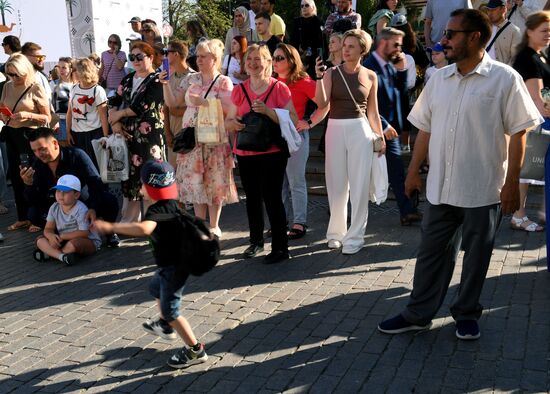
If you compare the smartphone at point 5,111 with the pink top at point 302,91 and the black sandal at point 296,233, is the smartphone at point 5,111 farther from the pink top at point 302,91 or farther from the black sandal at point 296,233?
the black sandal at point 296,233

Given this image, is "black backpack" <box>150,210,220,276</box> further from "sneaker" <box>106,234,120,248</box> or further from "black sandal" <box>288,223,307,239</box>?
"sneaker" <box>106,234,120,248</box>

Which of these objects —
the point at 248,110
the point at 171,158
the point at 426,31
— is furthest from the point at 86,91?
the point at 426,31

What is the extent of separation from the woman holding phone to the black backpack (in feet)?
14.2

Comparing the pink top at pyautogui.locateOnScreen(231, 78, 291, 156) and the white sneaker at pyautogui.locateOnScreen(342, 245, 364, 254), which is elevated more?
the pink top at pyautogui.locateOnScreen(231, 78, 291, 156)

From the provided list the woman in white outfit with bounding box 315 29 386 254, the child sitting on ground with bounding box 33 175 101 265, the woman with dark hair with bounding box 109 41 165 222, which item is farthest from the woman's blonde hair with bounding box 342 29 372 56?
the child sitting on ground with bounding box 33 175 101 265

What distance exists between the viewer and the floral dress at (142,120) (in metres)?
6.95

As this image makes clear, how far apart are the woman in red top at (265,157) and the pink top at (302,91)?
444 millimetres

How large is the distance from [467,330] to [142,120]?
170 inches

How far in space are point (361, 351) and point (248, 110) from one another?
2.80 meters

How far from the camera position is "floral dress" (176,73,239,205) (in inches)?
262

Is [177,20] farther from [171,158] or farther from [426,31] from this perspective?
[171,158]

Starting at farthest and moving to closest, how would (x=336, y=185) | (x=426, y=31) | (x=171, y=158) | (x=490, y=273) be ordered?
1. (x=426, y=31)
2. (x=171, y=158)
3. (x=336, y=185)
4. (x=490, y=273)

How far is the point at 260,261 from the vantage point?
618cm

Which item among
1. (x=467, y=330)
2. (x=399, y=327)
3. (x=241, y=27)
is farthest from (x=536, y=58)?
(x=241, y=27)
